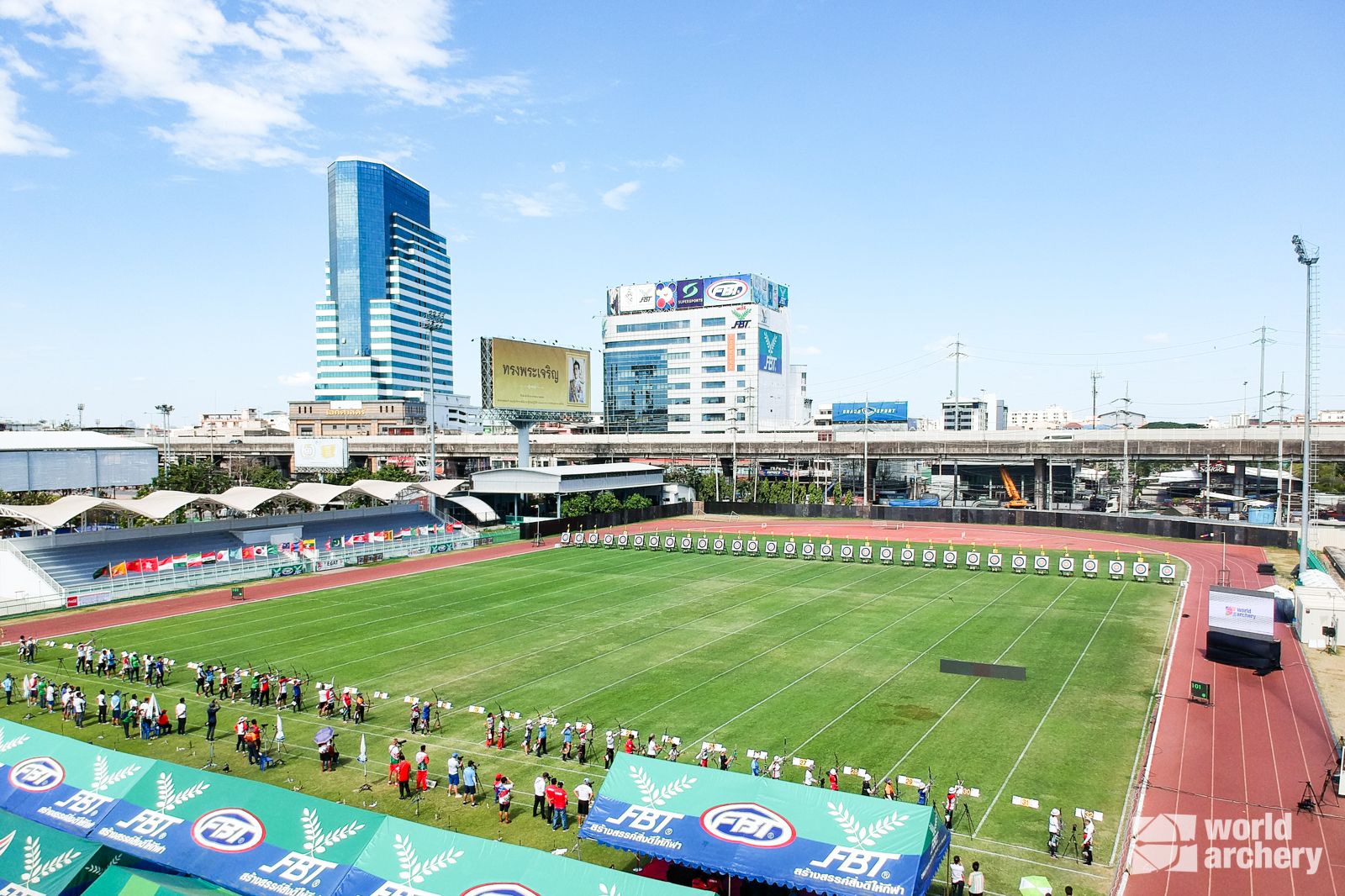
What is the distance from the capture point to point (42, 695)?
29.0m

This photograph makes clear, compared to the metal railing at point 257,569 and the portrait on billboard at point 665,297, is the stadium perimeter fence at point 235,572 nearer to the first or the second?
the metal railing at point 257,569

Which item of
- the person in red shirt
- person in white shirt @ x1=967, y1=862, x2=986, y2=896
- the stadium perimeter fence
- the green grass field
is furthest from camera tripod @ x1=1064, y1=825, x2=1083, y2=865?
the stadium perimeter fence

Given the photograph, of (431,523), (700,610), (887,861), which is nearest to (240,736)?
(887,861)

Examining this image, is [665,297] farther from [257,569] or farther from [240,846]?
[240,846]

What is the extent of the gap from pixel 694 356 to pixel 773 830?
15365cm

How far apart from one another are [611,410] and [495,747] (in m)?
151

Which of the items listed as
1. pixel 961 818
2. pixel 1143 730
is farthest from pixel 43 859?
pixel 1143 730

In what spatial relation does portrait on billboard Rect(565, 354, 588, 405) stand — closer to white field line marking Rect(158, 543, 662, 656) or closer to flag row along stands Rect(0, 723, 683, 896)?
white field line marking Rect(158, 543, 662, 656)

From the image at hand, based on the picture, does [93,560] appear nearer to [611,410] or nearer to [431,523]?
[431,523]

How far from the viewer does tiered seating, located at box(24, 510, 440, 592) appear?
49.8 metres

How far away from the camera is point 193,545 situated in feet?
193

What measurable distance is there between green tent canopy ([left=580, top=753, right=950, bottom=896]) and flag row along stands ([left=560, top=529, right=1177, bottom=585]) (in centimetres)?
4535

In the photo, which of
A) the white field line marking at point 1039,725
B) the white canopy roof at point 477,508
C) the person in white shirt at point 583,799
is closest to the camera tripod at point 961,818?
the white field line marking at point 1039,725

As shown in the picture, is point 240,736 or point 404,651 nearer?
point 240,736
